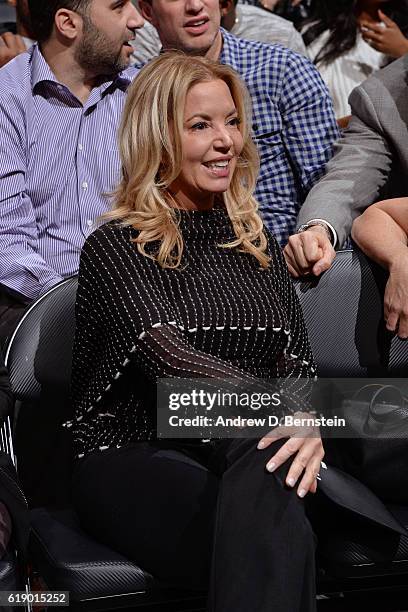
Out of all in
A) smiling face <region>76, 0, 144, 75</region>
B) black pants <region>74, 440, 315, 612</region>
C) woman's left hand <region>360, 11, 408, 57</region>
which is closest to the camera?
black pants <region>74, 440, 315, 612</region>

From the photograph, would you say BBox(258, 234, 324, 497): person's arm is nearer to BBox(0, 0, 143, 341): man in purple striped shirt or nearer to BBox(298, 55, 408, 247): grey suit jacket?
BBox(298, 55, 408, 247): grey suit jacket

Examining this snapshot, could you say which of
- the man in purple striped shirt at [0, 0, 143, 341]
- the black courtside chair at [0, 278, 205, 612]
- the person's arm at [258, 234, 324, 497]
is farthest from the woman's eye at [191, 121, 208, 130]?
the man in purple striped shirt at [0, 0, 143, 341]

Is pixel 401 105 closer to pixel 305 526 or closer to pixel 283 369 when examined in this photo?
pixel 283 369

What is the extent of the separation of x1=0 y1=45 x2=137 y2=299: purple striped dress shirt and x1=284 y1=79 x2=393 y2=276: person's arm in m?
0.54

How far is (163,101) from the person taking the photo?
91.9 inches

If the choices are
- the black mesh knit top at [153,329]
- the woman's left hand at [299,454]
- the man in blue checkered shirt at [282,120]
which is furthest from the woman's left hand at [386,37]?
the woman's left hand at [299,454]

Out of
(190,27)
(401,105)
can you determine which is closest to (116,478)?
(401,105)

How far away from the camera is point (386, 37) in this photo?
3.73 metres

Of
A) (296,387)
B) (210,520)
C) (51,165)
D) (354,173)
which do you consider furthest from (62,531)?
(354,173)

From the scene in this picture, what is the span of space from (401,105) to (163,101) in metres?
0.77

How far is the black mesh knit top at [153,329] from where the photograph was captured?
215 centimetres

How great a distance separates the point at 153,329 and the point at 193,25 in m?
1.31

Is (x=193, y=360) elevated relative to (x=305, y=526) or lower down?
elevated

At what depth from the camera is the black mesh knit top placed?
7.07ft
